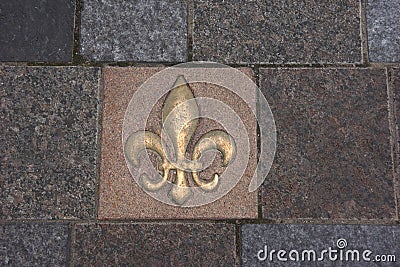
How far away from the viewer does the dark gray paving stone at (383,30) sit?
6.56 ft

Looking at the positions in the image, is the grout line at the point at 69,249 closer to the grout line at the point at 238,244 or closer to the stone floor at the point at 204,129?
the stone floor at the point at 204,129

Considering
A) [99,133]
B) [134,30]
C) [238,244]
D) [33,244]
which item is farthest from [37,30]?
[238,244]

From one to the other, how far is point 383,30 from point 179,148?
1091 millimetres

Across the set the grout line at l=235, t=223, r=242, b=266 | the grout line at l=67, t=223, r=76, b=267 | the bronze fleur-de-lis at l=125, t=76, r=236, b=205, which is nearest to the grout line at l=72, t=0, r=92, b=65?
the bronze fleur-de-lis at l=125, t=76, r=236, b=205

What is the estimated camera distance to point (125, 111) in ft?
6.39

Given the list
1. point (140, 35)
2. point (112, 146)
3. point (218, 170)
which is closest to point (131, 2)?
point (140, 35)

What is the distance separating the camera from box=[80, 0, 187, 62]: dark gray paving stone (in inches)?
78.2

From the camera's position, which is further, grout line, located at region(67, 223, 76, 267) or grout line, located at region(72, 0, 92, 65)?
grout line, located at region(72, 0, 92, 65)

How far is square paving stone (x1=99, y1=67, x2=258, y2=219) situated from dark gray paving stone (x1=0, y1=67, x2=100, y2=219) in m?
0.06

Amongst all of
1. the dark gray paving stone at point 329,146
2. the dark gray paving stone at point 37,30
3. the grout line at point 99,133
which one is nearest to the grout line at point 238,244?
the dark gray paving stone at point 329,146

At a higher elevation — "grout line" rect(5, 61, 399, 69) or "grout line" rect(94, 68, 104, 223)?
"grout line" rect(5, 61, 399, 69)

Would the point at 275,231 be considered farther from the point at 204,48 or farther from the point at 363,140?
the point at 204,48

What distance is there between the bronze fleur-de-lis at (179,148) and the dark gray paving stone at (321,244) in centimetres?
31

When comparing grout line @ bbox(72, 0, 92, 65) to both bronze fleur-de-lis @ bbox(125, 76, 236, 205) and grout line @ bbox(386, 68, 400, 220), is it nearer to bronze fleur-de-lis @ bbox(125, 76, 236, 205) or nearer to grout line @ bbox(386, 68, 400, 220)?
bronze fleur-de-lis @ bbox(125, 76, 236, 205)
